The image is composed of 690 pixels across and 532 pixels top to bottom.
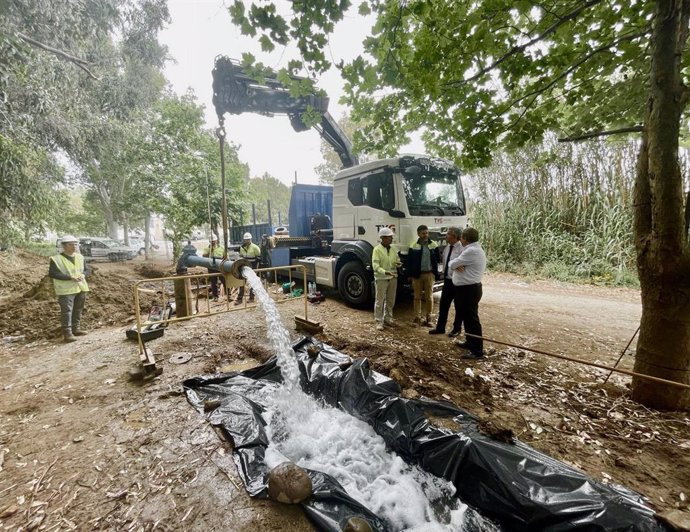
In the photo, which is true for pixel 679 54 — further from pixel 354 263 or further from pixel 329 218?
pixel 329 218

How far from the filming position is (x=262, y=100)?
662cm

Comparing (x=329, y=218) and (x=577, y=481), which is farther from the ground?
(x=329, y=218)

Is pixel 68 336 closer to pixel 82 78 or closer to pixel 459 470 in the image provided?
pixel 459 470

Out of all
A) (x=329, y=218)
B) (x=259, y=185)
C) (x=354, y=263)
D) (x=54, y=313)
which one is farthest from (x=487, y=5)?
(x=259, y=185)

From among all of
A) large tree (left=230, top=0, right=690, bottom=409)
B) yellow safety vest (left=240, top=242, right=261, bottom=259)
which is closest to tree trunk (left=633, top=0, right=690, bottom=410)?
large tree (left=230, top=0, right=690, bottom=409)

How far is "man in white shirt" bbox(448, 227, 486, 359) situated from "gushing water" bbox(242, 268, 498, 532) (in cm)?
214

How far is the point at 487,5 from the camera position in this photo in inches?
93.0

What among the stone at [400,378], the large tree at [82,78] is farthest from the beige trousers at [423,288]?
the large tree at [82,78]

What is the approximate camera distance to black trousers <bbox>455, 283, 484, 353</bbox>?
4.05 metres

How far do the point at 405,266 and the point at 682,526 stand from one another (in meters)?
4.15

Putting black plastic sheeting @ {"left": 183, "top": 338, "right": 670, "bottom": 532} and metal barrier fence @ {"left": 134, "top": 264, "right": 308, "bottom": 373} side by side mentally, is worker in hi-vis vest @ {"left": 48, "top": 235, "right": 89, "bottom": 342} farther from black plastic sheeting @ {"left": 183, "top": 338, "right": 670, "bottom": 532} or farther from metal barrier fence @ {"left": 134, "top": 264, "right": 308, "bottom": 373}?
black plastic sheeting @ {"left": 183, "top": 338, "right": 670, "bottom": 532}

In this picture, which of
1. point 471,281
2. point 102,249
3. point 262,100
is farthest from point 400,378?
point 102,249

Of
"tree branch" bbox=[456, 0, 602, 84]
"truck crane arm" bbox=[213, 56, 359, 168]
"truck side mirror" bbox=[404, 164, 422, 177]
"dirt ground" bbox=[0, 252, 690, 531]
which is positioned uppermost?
"truck crane arm" bbox=[213, 56, 359, 168]

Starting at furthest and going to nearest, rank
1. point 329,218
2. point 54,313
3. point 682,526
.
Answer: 1. point 329,218
2. point 54,313
3. point 682,526
